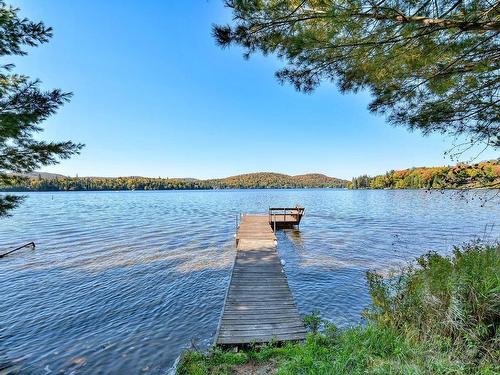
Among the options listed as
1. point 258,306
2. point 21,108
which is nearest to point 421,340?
point 258,306

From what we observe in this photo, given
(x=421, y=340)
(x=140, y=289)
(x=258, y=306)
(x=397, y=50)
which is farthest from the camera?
(x=140, y=289)

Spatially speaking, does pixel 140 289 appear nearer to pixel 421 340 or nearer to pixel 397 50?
pixel 421 340

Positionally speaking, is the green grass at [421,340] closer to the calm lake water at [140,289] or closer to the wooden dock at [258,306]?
the wooden dock at [258,306]

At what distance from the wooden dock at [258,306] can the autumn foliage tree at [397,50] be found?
511 cm

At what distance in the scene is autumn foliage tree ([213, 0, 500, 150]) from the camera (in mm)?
3607

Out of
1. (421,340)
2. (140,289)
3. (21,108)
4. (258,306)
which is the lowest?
(140,289)

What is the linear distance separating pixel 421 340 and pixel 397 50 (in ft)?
14.9

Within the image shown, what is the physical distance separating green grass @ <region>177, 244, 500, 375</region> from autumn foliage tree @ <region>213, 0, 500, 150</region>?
2.67 m

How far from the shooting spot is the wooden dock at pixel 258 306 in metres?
5.71

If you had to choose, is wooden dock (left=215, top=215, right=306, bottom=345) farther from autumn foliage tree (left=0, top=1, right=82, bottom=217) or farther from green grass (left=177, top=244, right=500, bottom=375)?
autumn foliage tree (left=0, top=1, right=82, bottom=217)

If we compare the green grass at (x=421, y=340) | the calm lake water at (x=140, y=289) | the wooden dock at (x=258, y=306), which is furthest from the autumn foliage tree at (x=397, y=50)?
the wooden dock at (x=258, y=306)

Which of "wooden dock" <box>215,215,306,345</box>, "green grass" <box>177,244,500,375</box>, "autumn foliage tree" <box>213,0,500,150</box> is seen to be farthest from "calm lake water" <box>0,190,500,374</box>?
"autumn foliage tree" <box>213,0,500,150</box>

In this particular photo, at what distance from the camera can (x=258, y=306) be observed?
7035 mm

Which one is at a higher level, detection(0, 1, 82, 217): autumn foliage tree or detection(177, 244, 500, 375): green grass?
detection(0, 1, 82, 217): autumn foliage tree
